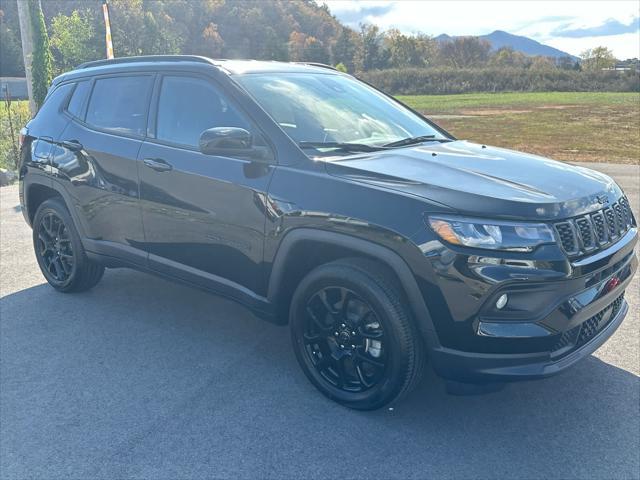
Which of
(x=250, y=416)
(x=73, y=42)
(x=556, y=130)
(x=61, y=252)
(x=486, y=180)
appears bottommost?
(x=556, y=130)

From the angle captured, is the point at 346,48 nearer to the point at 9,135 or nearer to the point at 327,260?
the point at 9,135

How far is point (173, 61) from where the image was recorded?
14.1 ft

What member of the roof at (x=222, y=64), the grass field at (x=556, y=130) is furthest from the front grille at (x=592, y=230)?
the grass field at (x=556, y=130)

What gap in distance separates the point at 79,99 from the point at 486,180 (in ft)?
11.2

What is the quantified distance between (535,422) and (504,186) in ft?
4.16

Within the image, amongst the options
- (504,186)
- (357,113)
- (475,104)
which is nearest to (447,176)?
(504,186)

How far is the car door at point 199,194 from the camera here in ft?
11.8

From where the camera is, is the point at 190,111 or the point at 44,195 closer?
the point at 190,111

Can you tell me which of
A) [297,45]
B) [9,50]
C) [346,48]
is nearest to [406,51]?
[346,48]

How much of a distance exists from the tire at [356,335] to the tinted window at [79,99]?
266 cm

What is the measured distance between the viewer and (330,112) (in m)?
3.96

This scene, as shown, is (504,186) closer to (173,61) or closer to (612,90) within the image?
(173,61)

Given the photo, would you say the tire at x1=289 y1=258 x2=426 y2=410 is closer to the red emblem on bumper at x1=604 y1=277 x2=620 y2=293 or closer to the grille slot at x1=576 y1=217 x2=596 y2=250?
the grille slot at x1=576 y1=217 x2=596 y2=250

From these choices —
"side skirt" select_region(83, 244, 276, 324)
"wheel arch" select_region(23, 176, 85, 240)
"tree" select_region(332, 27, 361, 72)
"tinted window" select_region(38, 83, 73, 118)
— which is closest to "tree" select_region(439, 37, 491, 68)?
"tree" select_region(332, 27, 361, 72)
